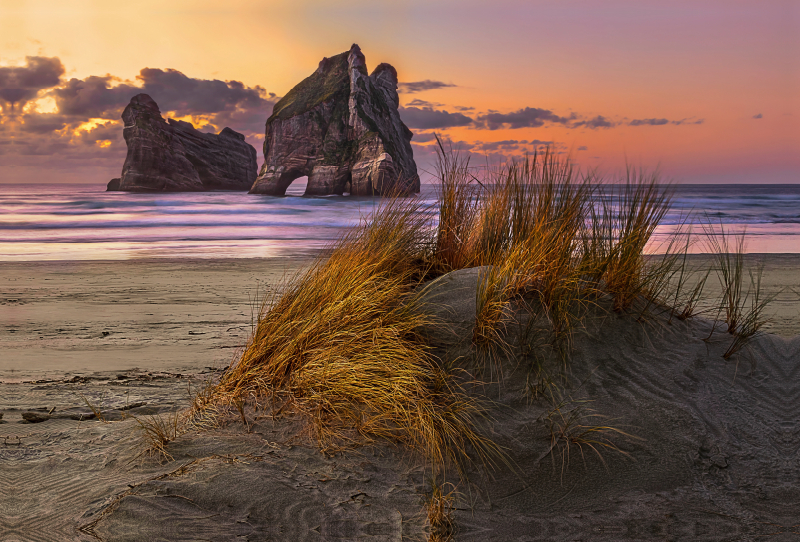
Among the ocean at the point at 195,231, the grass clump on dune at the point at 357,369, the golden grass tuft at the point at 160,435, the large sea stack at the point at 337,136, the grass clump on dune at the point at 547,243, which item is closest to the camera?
the golden grass tuft at the point at 160,435

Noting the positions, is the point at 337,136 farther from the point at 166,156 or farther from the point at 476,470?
the point at 476,470

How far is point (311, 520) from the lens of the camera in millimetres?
2111

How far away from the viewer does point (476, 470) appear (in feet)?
8.31

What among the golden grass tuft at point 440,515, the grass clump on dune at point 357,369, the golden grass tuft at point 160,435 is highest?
the grass clump on dune at point 357,369

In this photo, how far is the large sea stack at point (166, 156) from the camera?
58031 mm

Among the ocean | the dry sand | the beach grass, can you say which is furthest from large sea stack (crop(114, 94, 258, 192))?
the beach grass

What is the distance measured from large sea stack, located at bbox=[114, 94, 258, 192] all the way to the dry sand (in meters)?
60.5

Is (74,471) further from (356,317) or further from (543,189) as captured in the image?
(543,189)

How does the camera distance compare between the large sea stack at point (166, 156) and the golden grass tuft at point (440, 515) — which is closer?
A: the golden grass tuft at point (440, 515)

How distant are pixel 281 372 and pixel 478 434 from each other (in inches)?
44.6

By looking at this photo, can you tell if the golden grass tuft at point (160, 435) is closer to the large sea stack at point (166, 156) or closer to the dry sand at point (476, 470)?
the dry sand at point (476, 470)

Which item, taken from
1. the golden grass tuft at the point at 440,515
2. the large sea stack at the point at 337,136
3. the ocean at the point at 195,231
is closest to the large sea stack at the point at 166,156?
the large sea stack at the point at 337,136

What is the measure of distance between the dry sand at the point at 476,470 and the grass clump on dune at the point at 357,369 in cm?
14

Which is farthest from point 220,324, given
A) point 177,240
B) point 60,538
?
point 177,240
